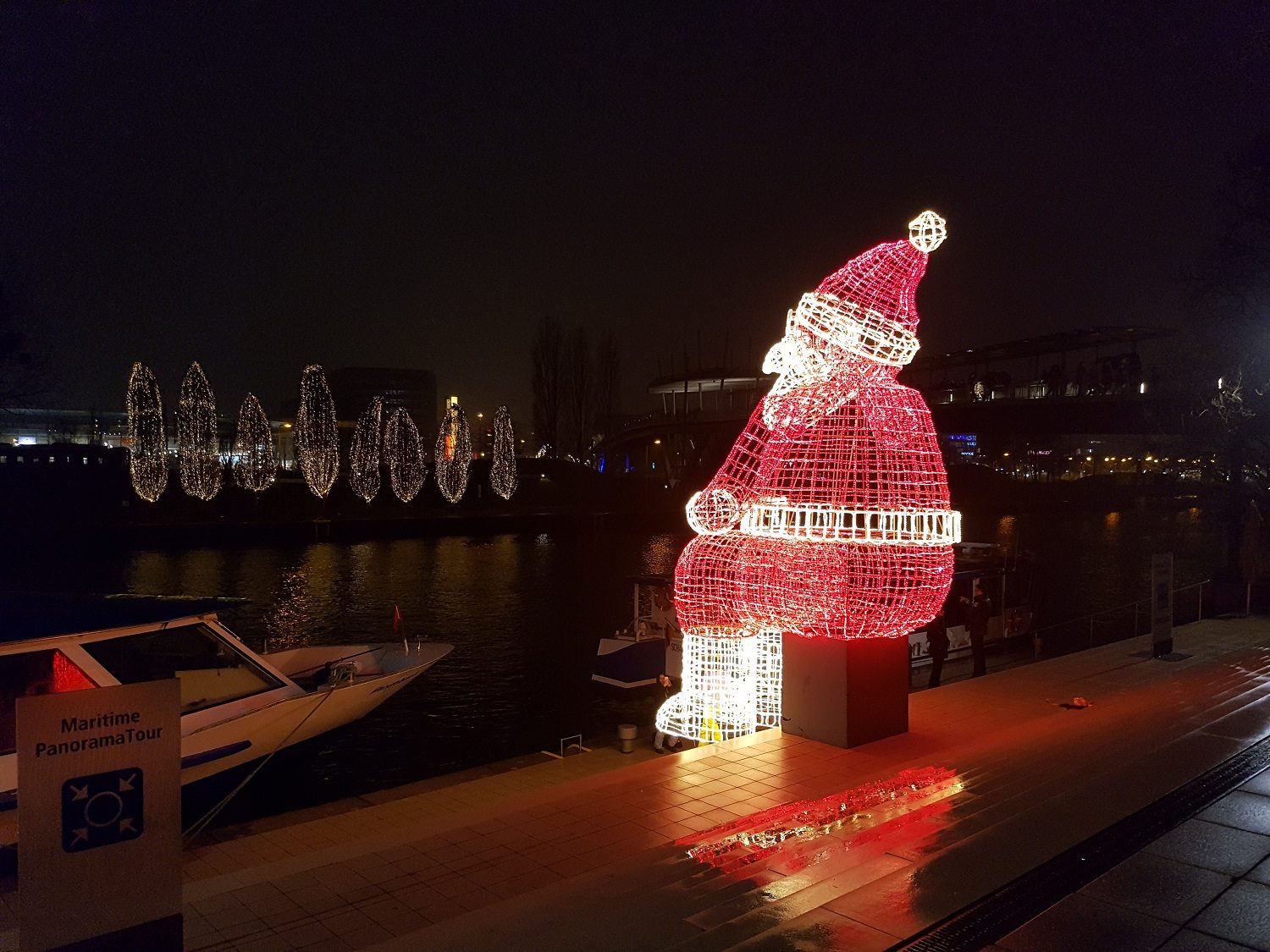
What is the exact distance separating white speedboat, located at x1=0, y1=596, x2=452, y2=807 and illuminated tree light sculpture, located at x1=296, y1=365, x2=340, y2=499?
128 ft

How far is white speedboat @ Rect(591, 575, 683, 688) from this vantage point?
15188mm

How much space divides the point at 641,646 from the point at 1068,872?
10901 mm


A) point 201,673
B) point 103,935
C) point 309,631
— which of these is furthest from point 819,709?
point 309,631

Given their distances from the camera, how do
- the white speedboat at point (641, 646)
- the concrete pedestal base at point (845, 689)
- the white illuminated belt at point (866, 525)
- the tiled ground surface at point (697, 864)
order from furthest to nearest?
the white speedboat at point (641, 646), the concrete pedestal base at point (845, 689), the white illuminated belt at point (866, 525), the tiled ground surface at point (697, 864)

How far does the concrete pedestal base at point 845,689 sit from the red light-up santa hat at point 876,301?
2.37 m

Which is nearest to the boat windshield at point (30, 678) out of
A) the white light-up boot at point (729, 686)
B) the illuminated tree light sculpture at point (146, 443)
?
the white light-up boot at point (729, 686)

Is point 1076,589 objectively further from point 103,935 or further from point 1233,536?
point 103,935

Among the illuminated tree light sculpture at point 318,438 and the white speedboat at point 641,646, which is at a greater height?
the illuminated tree light sculpture at point 318,438

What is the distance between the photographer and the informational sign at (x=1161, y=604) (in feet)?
38.8

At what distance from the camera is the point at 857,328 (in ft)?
23.7

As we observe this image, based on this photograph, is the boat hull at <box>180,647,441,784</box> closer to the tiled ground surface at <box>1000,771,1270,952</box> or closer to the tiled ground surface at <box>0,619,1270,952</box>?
the tiled ground surface at <box>0,619,1270,952</box>

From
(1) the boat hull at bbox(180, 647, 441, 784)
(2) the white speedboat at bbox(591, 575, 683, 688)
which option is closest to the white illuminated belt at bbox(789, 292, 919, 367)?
(1) the boat hull at bbox(180, 647, 441, 784)

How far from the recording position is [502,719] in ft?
48.3

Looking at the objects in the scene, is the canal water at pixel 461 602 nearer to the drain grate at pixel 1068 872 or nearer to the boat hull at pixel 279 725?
the boat hull at pixel 279 725
